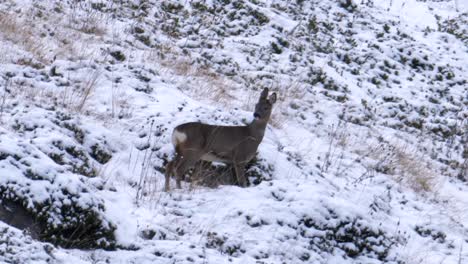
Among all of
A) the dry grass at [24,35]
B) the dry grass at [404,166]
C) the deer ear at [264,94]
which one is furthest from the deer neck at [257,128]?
the dry grass at [24,35]

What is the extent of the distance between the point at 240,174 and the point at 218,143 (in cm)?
51

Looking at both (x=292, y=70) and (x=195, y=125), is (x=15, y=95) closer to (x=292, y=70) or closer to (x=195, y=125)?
(x=195, y=125)

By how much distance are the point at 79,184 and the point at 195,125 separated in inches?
99.9

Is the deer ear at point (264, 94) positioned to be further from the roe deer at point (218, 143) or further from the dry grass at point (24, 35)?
the dry grass at point (24, 35)

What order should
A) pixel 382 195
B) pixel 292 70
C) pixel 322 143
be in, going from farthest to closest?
pixel 292 70 < pixel 322 143 < pixel 382 195

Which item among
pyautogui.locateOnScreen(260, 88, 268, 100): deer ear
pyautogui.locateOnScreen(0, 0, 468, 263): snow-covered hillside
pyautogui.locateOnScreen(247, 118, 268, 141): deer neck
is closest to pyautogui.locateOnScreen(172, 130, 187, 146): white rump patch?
pyautogui.locateOnScreen(0, 0, 468, 263): snow-covered hillside

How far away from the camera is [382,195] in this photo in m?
9.92

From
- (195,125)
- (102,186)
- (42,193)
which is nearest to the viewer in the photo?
(42,193)

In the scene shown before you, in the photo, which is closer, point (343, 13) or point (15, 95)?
point (15, 95)

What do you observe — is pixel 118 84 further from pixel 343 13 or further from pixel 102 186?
pixel 343 13

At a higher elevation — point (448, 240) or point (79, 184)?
point (79, 184)

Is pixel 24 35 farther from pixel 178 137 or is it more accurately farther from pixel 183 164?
pixel 183 164

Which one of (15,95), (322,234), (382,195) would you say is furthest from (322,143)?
(15,95)

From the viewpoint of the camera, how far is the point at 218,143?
9.10 metres
